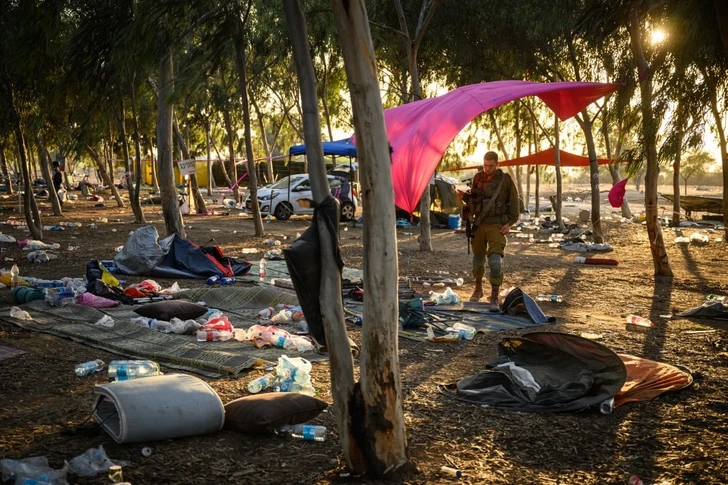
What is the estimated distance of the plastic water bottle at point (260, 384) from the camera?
19.3 ft

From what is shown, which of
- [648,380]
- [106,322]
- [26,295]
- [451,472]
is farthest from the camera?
[26,295]

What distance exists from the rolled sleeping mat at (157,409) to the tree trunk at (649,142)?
838cm

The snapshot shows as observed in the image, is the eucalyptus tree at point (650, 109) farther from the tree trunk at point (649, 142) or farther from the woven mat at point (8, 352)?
the woven mat at point (8, 352)

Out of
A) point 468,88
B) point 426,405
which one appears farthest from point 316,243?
point 468,88

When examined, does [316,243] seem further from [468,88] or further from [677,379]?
[468,88]

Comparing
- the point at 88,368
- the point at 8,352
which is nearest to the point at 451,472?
the point at 88,368

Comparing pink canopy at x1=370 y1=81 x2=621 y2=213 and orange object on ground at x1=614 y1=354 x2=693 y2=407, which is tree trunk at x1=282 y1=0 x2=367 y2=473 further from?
pink canopy at x1=370 y1=81 x2=621 y2=213

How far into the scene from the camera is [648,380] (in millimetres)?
6059

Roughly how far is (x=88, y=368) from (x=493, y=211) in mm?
5411

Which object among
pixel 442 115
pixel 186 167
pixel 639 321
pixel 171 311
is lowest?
pixel 639 321

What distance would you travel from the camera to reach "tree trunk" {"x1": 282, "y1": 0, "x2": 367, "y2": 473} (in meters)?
4.23

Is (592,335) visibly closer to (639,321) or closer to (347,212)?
(639,321)

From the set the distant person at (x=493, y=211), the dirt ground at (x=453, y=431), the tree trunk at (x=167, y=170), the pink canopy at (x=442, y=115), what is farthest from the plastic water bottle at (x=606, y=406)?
the tree trunk at (x=167, y=170)

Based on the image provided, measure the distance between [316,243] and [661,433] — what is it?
Answer: 2768 millimetres
